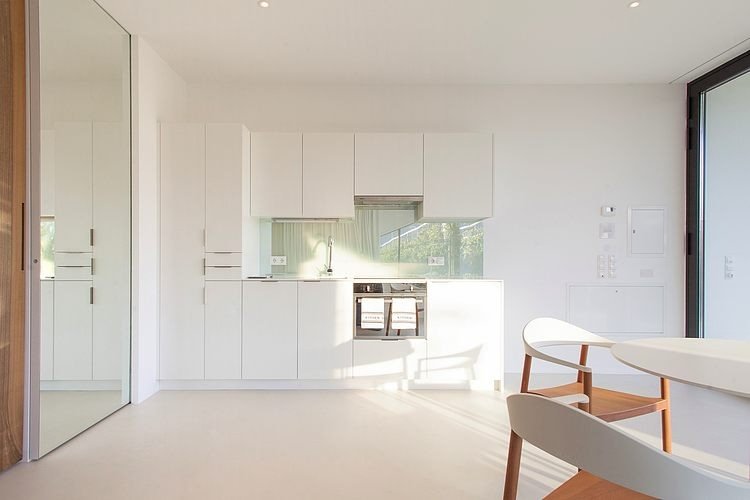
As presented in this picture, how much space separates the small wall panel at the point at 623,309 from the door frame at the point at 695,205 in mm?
244

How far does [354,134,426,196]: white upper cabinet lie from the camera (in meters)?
3.52

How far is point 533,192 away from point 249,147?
2.73 meters

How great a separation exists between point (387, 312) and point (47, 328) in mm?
2280

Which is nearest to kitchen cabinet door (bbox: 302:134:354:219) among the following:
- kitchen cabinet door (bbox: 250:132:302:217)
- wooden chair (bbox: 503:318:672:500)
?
kitchen cabinet door (bbox: 250:132:302:217)

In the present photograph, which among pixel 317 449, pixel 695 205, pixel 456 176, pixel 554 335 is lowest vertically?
pixel 317 449

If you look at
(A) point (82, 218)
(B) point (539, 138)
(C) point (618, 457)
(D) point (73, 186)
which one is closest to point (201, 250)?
(A) point (82, 218)

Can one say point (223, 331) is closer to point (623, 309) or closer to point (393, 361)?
point (393, 361)

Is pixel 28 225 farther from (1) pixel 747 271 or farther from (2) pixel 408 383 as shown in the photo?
(1) pixel 747 271

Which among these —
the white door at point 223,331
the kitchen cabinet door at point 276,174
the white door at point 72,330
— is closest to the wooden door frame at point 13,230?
the white door at point 72,330

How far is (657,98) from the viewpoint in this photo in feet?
12.7

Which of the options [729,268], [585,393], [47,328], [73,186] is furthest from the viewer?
[729,268]

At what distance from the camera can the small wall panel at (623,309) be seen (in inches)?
151

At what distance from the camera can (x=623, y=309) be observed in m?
3.84

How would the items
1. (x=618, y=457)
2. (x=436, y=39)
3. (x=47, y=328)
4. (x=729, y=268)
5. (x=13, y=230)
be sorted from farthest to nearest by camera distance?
1. (x=729, y=268)
2. (x=436, y=39)
3. (x=47, y=328)
4. (x=13, y=230)
5. (x=618, y=457)
